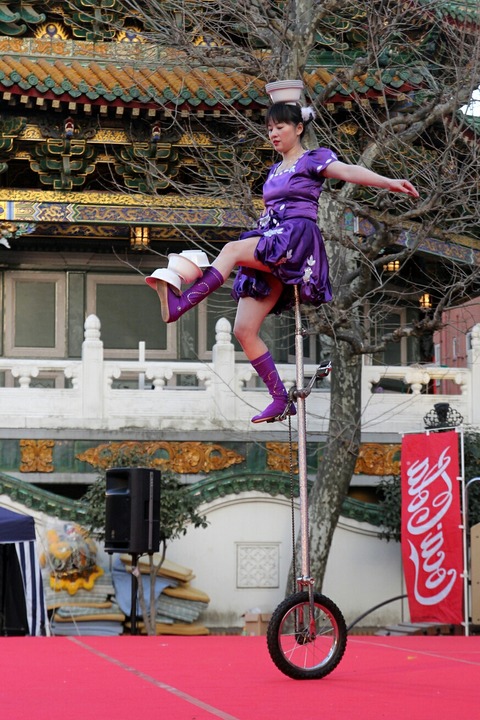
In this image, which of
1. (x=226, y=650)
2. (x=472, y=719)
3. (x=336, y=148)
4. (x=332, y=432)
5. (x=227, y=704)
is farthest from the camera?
(x=336, y=148)

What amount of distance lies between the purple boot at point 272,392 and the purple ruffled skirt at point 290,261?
12.5 inches

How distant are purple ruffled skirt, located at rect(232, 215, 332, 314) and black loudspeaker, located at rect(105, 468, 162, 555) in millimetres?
6036

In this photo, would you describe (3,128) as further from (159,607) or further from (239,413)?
(159,607)

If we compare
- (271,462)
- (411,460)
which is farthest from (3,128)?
(411,460)

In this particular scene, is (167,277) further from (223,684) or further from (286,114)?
(223,684)

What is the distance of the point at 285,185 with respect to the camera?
5766mm

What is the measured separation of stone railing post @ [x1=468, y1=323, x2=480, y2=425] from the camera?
588 inches

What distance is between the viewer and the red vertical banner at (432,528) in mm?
12859

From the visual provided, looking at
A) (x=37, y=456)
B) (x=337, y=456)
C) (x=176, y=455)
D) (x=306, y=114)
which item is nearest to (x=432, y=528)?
(x=337, y=456)

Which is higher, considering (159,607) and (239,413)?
(239,413)

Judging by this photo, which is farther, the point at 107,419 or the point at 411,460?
the point at 107,419

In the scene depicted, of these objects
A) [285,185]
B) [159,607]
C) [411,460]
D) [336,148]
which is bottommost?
[159,607]

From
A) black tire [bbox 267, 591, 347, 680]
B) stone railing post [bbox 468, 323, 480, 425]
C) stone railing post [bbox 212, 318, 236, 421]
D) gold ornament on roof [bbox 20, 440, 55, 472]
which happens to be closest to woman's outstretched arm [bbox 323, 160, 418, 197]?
black tire [bbox 267, 591, 347, 680]

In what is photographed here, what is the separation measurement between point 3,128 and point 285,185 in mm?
10434
